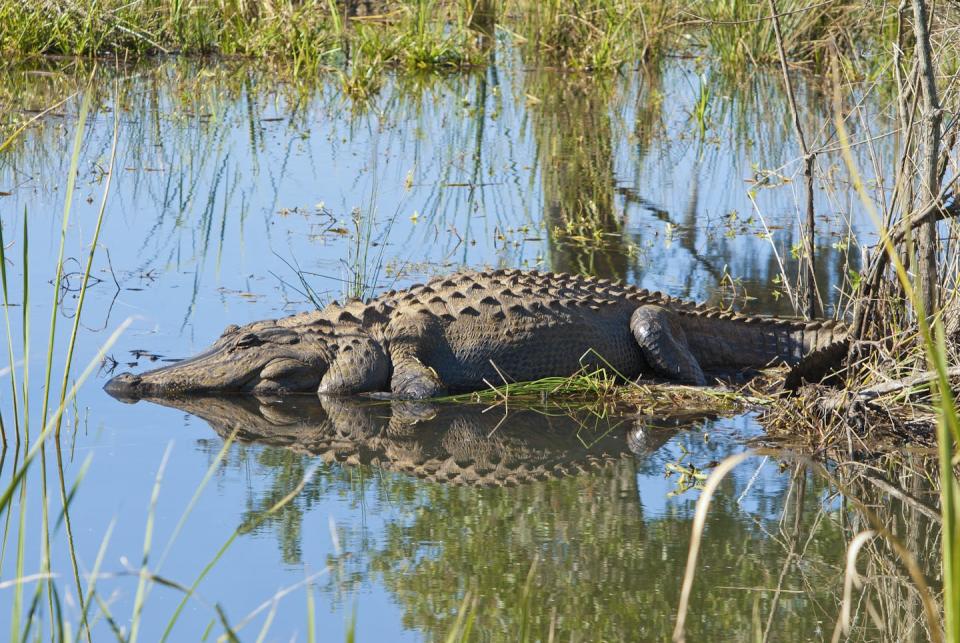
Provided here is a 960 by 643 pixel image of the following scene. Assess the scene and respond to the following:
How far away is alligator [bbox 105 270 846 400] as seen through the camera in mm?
6551

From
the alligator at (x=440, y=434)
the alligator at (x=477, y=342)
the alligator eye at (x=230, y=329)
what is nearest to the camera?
the alligator at (x=440, y=434)

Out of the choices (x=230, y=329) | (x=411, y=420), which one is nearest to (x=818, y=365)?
(x=411, y=420)

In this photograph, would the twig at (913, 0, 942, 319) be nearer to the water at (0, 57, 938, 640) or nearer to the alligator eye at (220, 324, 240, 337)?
the water at (0, 57, 938, 640)

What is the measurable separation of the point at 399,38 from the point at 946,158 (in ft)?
35.8

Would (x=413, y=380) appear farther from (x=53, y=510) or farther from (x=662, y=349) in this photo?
(x=53, y=510)

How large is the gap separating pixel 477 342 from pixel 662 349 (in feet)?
3.01

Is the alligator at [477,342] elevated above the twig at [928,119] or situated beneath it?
situated beneath

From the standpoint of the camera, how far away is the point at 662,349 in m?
6.75

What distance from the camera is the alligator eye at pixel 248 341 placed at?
6566 mm

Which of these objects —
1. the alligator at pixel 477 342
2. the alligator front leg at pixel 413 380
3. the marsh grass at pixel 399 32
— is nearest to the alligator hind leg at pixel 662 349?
the alligator at pixel 477 342

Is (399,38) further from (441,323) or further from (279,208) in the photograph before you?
(441,323)

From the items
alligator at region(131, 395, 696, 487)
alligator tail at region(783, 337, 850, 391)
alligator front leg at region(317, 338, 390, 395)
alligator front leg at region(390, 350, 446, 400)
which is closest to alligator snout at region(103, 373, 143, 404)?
alligator at region(131, 395, 696, 487)

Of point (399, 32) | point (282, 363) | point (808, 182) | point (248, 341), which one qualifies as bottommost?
point (282, 363)

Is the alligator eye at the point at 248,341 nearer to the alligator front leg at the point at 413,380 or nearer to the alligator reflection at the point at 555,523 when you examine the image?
the alligator reflection at the point at 555,523
